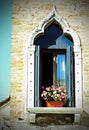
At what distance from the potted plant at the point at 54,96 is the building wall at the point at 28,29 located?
0.42 meters

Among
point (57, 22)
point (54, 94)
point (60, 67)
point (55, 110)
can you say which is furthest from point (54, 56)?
point (55, 110)

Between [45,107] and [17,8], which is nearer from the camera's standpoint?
[45,107]

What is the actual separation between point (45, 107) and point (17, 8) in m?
2.22

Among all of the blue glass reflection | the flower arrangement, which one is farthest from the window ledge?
the blue glass reflection

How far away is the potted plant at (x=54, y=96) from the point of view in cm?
619

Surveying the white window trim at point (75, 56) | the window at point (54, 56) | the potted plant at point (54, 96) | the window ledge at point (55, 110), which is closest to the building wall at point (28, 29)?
the white window trim at point (75, 56)

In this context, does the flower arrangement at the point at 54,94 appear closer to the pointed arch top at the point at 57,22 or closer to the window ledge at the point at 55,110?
the window ledge at the point at 55,110

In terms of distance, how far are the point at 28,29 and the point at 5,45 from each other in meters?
0.60

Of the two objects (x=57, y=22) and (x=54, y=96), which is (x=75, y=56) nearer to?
(x=57, y=22)

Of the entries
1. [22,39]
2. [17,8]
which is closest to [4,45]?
[22,39]

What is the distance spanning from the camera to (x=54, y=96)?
244 inches

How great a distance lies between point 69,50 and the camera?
6410 millimetres

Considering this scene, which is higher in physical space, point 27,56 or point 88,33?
point 88,33

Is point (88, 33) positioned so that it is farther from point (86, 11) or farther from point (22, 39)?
point (22, 39)
